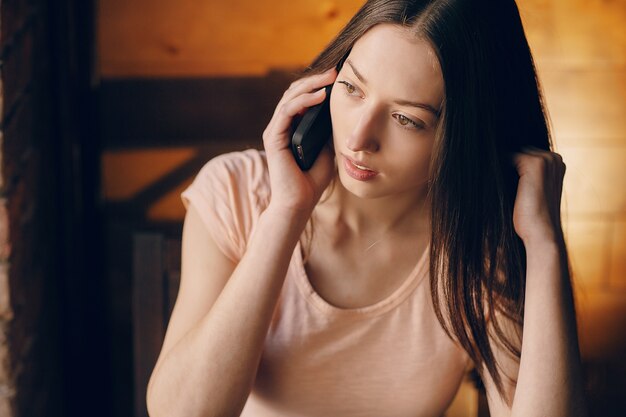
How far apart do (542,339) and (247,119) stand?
86 centimetres

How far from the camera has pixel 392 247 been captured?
1.15m

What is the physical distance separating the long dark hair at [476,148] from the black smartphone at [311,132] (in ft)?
0.22

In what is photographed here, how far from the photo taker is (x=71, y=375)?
152cm

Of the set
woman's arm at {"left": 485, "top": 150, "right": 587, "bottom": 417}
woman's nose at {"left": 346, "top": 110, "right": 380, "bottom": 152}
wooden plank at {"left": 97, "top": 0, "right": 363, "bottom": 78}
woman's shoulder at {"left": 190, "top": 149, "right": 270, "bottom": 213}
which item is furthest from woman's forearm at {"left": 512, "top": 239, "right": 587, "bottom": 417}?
wooden plank at {"left": 97, "top": 0, "right": 363, "bottom": 78}

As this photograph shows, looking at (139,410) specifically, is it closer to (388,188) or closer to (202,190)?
(202,190)

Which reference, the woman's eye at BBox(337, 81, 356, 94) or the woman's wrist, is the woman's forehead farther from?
the woman's wrist

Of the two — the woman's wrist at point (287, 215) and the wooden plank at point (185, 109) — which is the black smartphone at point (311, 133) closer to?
the woman's wrist at point (287, 215)

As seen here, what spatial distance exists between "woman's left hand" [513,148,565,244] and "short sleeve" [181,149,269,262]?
0.40 m

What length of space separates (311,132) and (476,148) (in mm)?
239

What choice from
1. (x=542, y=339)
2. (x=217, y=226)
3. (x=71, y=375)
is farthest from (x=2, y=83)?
(x=542, y=339)

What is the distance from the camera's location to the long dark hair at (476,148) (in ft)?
2.81

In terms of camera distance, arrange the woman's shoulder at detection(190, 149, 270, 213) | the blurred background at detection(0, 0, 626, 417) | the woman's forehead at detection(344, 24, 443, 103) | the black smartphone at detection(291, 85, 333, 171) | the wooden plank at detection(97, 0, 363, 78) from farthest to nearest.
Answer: the wooden plank at detection(97, 0, 363, 78) < the blurred background at detection(0, 0, 626, 417) < the woman's shoulder at detection(190, 149, 270, 213) < the black smartphone at detection(291, 85, 333, 171) < the woman's forehead at detection(344, 24, 443, 103)

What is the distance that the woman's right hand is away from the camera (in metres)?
0.97

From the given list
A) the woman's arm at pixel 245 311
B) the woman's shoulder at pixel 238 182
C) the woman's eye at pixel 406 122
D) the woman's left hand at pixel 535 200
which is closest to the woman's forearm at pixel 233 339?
the woman's arm at pixel 245 311
